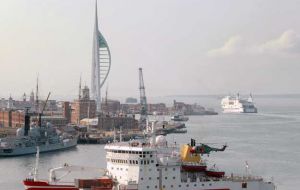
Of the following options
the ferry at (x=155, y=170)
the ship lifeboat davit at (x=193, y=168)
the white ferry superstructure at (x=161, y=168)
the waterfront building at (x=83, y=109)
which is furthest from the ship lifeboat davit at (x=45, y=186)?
the waterfront building at (x=83, y=109)

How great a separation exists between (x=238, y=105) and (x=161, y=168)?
105725 millimetres

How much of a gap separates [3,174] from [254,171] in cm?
1366

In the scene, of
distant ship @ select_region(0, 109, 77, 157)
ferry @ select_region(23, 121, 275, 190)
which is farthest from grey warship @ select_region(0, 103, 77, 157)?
ferry @ select_region(23, 121, 275, 190)

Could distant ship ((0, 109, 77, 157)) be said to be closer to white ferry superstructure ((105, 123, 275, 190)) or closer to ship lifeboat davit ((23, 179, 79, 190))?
ship lifeboat davit ((23, 179, 79, 190))

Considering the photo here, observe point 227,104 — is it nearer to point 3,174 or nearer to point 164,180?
point 3,174

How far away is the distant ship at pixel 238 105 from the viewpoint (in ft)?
395

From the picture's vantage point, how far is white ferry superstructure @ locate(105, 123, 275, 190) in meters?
17.7

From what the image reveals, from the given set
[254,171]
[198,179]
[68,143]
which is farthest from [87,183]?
[68,143]

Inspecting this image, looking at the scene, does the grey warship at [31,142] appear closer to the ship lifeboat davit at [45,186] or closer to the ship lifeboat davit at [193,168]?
the ship lifeboat davit at [45,186]

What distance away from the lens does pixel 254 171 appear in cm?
2889

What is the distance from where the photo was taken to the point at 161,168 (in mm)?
17984

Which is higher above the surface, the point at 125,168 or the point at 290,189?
the point at 125,168

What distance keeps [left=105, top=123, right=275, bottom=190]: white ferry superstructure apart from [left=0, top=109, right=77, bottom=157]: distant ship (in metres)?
24.9

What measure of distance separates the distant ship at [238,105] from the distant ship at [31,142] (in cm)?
7655
